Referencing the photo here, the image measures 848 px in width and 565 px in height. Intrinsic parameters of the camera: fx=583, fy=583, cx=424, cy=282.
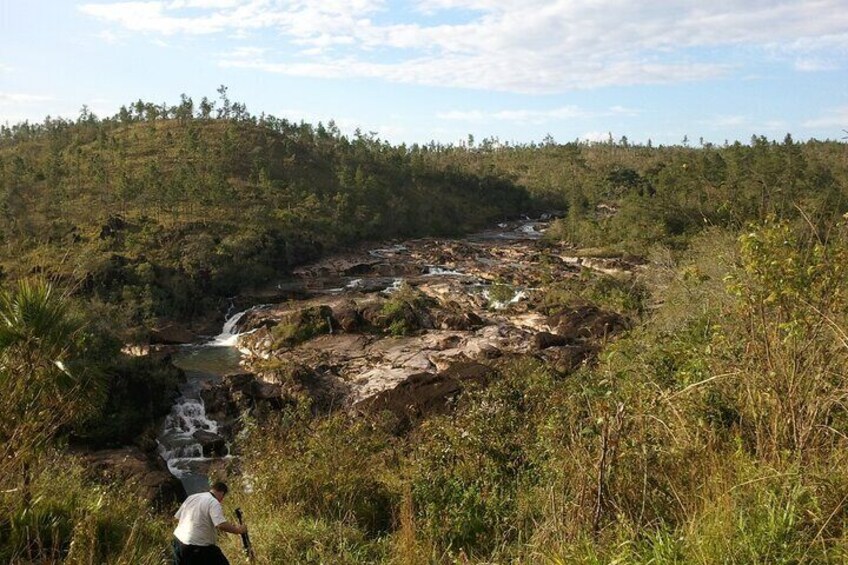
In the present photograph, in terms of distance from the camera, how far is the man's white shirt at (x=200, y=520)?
5391 millimetres

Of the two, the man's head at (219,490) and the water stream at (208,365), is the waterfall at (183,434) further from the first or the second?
the man's head at (219,490)

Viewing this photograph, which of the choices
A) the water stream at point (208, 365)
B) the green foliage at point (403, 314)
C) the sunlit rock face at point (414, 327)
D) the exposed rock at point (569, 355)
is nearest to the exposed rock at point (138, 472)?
the water stream at point (208, 365)

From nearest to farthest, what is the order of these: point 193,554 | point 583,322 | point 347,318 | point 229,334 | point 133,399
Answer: point 193,554 → point 133,399 → point 583,322 → point 347,318 → point 229,334

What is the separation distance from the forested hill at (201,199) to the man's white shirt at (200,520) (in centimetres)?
1907

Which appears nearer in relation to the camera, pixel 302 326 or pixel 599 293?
pixel 302 326

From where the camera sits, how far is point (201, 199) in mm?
51500

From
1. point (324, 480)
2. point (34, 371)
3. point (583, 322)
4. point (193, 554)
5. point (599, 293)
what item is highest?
point (34, 371)

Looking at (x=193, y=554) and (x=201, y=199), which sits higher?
(x=201, y=199)

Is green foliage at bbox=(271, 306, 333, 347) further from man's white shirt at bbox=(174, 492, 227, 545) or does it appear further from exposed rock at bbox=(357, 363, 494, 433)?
man's white shirt at bbox=(174, 492, 227, 545)

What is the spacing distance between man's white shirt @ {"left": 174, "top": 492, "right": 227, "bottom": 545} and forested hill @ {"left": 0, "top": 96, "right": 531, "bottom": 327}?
19.1 m

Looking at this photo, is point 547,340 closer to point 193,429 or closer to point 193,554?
point 193,429

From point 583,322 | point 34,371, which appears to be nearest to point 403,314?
point 583,322

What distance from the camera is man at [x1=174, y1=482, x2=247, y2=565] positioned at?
17.6ft

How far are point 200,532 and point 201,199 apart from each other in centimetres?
5028
